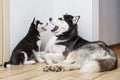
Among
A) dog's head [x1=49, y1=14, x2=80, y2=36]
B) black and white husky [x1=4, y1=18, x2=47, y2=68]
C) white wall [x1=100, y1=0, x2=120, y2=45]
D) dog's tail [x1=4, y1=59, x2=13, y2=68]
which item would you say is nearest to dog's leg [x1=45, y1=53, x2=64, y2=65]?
black and white husky [x1=4, y1=18, x2=47, y2=68]

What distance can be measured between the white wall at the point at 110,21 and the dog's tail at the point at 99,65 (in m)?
1.48

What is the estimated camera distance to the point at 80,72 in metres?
1.93

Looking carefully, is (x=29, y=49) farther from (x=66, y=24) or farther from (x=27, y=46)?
(x=66, y=24)

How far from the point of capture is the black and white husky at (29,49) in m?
2.23

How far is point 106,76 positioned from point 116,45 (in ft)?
7.15

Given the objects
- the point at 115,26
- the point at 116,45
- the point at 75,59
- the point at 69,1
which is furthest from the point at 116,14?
the point at 75,59

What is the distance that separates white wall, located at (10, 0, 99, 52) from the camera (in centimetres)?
243

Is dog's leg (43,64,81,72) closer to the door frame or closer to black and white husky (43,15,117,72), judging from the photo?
black and white husky (43,15,117,72)

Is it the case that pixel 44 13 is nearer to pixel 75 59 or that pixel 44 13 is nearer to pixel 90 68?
pixel 75 59

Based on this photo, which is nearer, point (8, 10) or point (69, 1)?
point (8, 10)

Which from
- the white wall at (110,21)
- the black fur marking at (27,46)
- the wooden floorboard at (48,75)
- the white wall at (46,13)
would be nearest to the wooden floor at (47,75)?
the wooden floorboard at (48,75)

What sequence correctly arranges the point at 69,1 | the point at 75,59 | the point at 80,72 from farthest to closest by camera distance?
the point at 69,1 → the point at 75,59 → the point at 80,72

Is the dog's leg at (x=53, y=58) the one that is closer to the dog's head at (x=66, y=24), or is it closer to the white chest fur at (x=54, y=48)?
the white chest fur at (x=54, y=48)

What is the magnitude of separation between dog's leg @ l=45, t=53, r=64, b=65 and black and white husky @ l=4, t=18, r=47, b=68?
0.39 ft
